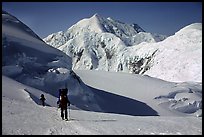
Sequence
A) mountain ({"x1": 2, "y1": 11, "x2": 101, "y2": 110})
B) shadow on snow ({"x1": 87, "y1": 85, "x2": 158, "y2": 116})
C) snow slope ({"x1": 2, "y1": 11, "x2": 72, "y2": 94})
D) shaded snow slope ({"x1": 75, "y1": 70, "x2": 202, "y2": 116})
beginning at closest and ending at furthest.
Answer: snow slope ({"x1": 2, "y1": 11, "x2": 72, "y2": 94}) → mountain ({"x1": 2, "y1": 11, "x2": 101, "y2": 110}) → shadow on snow ({"x1": 87, "y1": 85, "x2": 158, "y2": 116}) → shaded snow slope ({"x1": 75, "y1": 70, "x2": 202, "y2": 116})

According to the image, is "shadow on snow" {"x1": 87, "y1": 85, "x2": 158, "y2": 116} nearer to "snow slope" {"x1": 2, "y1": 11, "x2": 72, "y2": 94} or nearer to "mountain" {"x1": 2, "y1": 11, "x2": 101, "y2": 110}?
"mountain" {"x1": 2, "y1": 11, "x2": 101, "y2": 110}

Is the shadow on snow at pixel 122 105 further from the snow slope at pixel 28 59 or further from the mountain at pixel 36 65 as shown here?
the snow slope at pixel 28 59

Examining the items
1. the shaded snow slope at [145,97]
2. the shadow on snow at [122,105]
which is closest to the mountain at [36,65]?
the shadow on snow at [122,105]

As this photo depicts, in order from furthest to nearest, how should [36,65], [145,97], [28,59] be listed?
[145,97] < [36,65] < [28,59]

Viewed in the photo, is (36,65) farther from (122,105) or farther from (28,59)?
(122,105)

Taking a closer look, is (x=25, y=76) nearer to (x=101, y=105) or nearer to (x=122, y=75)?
(x=101, y=105)

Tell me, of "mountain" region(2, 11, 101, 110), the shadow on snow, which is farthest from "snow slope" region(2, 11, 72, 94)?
the shadow on snow

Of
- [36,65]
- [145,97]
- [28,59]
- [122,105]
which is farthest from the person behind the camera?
[145,97]

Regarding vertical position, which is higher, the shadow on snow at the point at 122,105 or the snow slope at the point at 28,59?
the snow slope at the point at 28,59

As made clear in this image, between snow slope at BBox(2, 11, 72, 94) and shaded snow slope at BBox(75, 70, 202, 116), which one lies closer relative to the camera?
snow slope at BBox(2, 11, 72, 94)

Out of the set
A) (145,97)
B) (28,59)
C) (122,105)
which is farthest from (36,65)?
(145,97)

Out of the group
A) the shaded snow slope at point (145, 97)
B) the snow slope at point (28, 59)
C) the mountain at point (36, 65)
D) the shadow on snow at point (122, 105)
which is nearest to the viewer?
the snow slope at point (28, 59)

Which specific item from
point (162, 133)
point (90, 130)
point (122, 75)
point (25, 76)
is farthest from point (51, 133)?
point (122, 75)

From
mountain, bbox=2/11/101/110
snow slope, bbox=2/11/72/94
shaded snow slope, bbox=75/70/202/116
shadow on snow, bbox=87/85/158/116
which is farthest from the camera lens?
shaded snow slope, bbox=75/70/202/116
